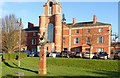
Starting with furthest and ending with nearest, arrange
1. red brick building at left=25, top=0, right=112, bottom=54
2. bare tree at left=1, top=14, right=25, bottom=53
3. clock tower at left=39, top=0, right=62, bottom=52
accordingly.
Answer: clock tower at left=39, top=0, right=62, bottom=52
red brick building at left=25, top=0, right=112, bottom=54
bare tree at left=1, top=14, right=25, bottom=53

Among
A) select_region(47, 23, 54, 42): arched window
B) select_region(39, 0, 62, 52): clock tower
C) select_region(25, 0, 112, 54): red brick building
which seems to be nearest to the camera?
select_region(25, 0, 112, 54): red brick building

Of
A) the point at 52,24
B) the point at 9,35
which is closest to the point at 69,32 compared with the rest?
the point at 52,24

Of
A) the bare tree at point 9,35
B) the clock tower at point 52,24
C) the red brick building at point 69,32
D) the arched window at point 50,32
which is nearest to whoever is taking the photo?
the bare tree at point 9,35

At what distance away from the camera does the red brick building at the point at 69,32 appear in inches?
2717

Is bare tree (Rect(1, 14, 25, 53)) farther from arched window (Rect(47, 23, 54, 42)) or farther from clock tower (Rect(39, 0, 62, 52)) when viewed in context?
arched window (Rect(47, 23, 54, 42))

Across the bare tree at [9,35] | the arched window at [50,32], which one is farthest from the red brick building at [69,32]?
the bare tree at [9,35]

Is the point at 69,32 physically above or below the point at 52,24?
below

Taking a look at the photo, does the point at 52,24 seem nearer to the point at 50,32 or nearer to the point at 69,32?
the point at 50,32

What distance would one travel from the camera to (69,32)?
7412 cm

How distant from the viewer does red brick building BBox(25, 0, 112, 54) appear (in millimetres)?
69000

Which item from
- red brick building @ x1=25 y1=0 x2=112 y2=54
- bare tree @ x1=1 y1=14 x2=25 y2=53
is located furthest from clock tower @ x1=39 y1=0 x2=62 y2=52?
bare tree @ x1=1 y1=14 x2=25 y2=53

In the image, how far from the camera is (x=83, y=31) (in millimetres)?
72062

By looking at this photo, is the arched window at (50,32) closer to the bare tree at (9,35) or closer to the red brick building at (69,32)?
the red brick building at (69,32)

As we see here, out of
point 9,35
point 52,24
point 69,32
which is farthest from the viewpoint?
point 69,32
